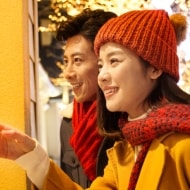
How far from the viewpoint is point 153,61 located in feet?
3.54

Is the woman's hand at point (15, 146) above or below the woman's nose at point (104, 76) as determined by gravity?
below

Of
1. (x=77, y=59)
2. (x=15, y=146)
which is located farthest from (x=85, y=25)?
(x=15, y=146)

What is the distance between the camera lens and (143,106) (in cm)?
115

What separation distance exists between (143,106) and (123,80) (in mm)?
99

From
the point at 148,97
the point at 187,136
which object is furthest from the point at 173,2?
the point at 187,136

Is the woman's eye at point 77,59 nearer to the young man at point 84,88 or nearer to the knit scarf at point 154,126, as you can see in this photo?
the young man at point 84,88

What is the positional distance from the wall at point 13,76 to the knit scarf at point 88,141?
172 mm

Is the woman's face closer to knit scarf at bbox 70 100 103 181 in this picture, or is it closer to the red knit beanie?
the red knit beanie

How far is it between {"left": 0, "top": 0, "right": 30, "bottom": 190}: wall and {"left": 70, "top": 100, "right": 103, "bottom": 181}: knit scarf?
172 mm

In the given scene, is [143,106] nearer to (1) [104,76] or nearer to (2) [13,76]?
(1) [104,76]

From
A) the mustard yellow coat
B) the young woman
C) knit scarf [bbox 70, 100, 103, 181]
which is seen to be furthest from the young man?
the mustard yellow coat

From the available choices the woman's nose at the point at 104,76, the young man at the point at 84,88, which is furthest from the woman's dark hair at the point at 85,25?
the woman's nose at the point at 104,76

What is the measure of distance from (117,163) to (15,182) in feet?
1.03

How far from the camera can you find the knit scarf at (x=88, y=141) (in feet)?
4.34
